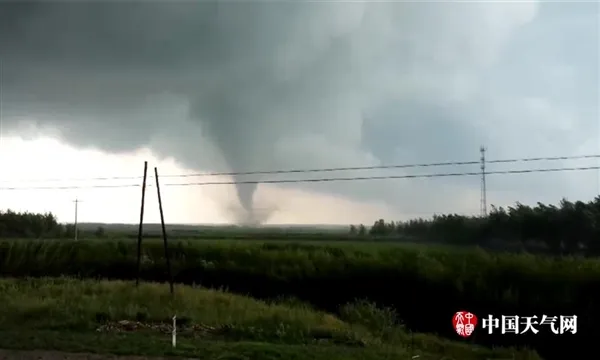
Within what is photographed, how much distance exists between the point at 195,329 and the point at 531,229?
1087 cm

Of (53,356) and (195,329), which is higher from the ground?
(53,356)

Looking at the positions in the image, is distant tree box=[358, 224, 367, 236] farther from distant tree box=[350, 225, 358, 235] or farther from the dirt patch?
the dirt patch

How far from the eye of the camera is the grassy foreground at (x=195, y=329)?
35.1 feet

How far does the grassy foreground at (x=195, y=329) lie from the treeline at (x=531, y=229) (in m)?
3.36

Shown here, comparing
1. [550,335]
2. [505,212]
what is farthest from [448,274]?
[550,335]

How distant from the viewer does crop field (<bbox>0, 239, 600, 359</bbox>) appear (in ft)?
55.9

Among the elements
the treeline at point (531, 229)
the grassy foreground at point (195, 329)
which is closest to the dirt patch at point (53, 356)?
the grassy foreground at point (195, 329)

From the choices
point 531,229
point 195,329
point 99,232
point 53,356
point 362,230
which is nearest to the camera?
point 53,356

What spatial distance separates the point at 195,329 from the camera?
13695 mm

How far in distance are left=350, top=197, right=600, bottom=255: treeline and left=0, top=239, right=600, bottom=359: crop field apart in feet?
1.71

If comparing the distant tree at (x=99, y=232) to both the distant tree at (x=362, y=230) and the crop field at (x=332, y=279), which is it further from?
the distant tree at (x=362, y=230)

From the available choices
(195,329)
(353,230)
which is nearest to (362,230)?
(353,230)

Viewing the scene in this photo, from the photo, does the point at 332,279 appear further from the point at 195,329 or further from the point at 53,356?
the point at 53,356

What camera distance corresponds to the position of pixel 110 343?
1106cm
